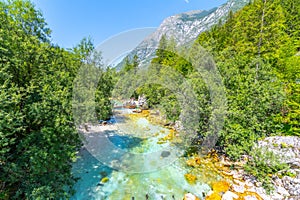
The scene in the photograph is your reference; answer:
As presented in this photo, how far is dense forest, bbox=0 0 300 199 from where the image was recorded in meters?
6.34

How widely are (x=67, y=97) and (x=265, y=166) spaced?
12.4 metres

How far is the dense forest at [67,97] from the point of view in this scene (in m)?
6.34

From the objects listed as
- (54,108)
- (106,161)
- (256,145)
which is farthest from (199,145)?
(54,108)

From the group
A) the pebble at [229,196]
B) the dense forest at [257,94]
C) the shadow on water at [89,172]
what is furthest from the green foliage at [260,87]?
the shadow on water at [89,172]

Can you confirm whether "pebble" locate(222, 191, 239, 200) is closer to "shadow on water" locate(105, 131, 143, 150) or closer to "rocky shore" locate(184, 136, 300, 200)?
"rocky shore" locate(184, 136, 300, 200)

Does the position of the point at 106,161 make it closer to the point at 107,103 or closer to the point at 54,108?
the point at 107,103

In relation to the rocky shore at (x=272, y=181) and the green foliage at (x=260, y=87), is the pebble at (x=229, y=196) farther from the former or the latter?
the green foliage at (x=260, y=87)

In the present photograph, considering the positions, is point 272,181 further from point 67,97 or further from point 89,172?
point 67,97

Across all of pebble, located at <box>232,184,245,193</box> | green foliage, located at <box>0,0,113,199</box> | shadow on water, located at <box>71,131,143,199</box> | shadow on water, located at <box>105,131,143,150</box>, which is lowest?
pebble, located at <box>232,184,245,193</box>

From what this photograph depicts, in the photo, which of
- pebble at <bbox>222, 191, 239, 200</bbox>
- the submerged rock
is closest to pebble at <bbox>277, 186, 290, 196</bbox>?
pebble at <bbox>222, 191, 239, 200</bbox>

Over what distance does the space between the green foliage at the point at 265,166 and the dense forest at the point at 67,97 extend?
3.3 inches

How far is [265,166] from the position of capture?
883 cm

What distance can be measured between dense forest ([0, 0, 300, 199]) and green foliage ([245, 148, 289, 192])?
0.08 m

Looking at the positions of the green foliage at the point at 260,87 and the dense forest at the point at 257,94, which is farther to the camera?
the green foliage at the point at 260,87
